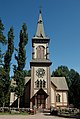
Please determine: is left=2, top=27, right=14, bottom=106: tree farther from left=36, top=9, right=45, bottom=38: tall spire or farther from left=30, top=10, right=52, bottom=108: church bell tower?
left=36, top=9, right=45, bottom=38: tall spire

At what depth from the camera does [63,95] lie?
59.4 m

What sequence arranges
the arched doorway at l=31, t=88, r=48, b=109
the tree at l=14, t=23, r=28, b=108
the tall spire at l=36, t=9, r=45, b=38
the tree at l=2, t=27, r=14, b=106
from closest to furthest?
the tree at l=2, t=27, r=14, b=106, the tree at l=14, t=23, r=28, b=108, the arched doorway at l=31, t=88, r=48, b=109, the tall spire at l=36, t=9, r=45, b=38

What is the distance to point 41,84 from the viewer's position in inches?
2067

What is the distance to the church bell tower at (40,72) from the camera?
167 feet

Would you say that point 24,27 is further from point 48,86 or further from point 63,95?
point 63,95

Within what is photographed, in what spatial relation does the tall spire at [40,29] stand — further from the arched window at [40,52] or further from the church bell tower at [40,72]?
the arched window at [40,52]

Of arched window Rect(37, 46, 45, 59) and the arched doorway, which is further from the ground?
arched window Rect(37, 46, 45, 59)

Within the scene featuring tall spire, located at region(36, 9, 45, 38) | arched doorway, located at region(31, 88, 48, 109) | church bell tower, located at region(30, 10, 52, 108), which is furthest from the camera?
tall spire, located at region(36, 9, 45, 38)

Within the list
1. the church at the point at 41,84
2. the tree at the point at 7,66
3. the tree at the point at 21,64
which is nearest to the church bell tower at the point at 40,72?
the church at the point at 41,84

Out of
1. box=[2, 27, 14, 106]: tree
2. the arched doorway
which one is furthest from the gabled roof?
box=[2, 27, 14, 106]: tree

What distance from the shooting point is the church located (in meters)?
51.0

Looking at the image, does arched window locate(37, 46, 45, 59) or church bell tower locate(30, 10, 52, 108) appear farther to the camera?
arched window locate(37, 46, 45, 59)

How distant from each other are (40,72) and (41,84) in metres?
3.32

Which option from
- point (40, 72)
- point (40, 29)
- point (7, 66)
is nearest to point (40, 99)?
point (40, 72)
